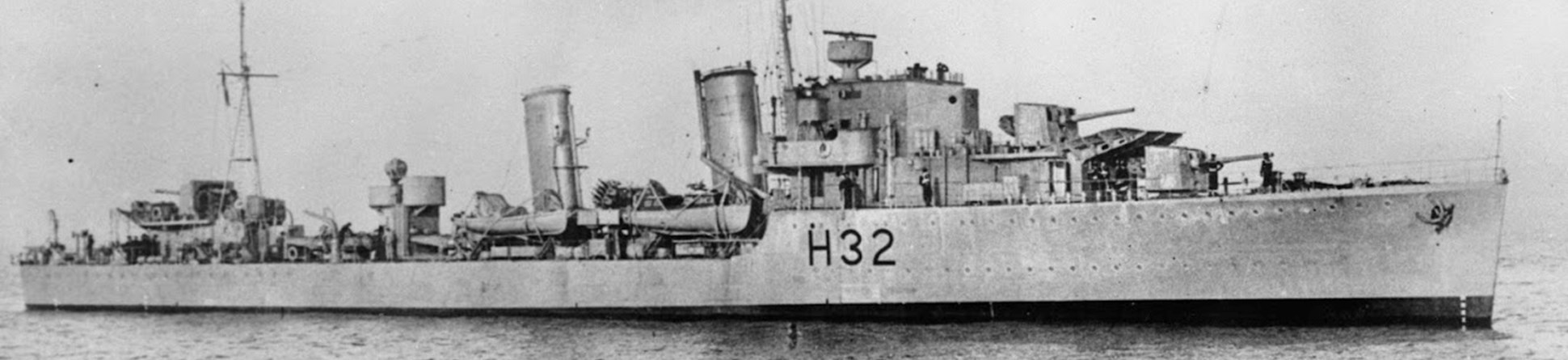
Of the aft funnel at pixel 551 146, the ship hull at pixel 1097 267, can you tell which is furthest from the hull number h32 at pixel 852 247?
the aft funnel at pixel 551 146

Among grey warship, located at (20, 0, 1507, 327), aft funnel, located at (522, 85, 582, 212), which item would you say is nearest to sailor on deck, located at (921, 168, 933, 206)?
grey warship, located at (20, 0, 1507, 327)

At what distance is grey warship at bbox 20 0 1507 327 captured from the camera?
2005 centimetres

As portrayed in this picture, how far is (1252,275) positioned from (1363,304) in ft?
4.83

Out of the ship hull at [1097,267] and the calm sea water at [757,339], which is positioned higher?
the ship hull at [1097,267]

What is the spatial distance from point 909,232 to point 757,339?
116 inches

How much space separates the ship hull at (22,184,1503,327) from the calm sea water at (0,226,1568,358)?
1.24 feet

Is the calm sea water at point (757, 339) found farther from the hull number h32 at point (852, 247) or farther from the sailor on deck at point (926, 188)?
the sailor on deck at point (926, 188)

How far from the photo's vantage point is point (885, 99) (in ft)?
80.5

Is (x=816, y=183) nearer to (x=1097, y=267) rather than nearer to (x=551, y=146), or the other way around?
(x=1097, y=267)

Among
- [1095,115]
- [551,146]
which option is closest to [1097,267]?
[1095,115]

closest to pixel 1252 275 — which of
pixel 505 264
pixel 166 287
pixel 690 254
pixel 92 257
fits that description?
pixel 690 254

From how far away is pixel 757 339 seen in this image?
2158 cm

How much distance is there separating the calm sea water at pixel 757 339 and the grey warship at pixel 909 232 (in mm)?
469

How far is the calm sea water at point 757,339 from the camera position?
1861 centimetres
